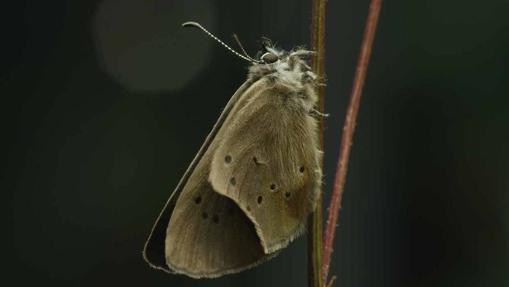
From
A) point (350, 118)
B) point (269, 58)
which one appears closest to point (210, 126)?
point (269, 58)

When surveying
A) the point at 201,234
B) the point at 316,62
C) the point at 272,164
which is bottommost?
the point at 201,234

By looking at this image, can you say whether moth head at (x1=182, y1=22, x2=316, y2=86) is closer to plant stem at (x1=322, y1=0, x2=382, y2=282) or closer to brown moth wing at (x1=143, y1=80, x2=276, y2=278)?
brown moth wing at (x1=143, y1=80, x2=276, y2=278)

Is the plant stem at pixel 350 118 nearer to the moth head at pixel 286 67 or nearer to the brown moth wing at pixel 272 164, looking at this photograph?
the brown moth wing at pixel 272 164

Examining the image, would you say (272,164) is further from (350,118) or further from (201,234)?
(350,118)

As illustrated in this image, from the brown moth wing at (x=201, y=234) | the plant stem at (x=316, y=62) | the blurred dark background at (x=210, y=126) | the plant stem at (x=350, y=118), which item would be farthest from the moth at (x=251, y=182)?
the blurred dark background at (x=210, y=126)

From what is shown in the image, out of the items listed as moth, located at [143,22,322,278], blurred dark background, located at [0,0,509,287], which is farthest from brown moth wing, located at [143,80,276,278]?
blurred dark background, located at [0,0,509,287]

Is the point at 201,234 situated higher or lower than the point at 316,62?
lower
